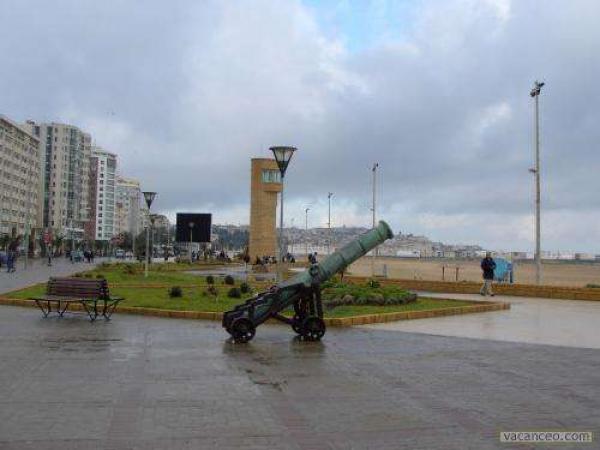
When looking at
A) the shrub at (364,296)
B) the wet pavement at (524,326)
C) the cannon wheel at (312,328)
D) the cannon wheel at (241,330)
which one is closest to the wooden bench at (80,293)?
the cannon wheel at (241,330)

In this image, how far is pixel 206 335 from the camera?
12656mm

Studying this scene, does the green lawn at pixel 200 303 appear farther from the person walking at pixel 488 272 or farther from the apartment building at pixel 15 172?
the apartment building at pixel 15 172

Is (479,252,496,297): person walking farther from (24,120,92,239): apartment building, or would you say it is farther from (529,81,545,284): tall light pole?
(24,120,92,239): apartment building

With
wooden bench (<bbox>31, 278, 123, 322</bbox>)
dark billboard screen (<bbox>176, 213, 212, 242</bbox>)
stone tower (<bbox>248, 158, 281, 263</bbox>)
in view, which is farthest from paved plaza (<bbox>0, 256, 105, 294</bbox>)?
stone tower (<bbox>248, 158, 281, 263</bbox>)

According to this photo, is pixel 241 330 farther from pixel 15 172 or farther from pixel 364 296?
pixel 15 172

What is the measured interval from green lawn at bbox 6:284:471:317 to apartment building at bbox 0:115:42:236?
8626cm

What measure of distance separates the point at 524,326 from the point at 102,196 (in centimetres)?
16502

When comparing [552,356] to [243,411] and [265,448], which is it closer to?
[243,411]

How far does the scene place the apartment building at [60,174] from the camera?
138250 millimetres

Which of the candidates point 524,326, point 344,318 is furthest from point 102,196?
point 524,326

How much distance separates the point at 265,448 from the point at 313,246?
476ft

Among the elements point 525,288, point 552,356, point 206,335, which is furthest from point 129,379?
point 525,288

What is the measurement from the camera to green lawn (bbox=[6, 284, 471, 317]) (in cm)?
→ 1647

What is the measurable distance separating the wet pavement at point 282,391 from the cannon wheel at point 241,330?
24cm
